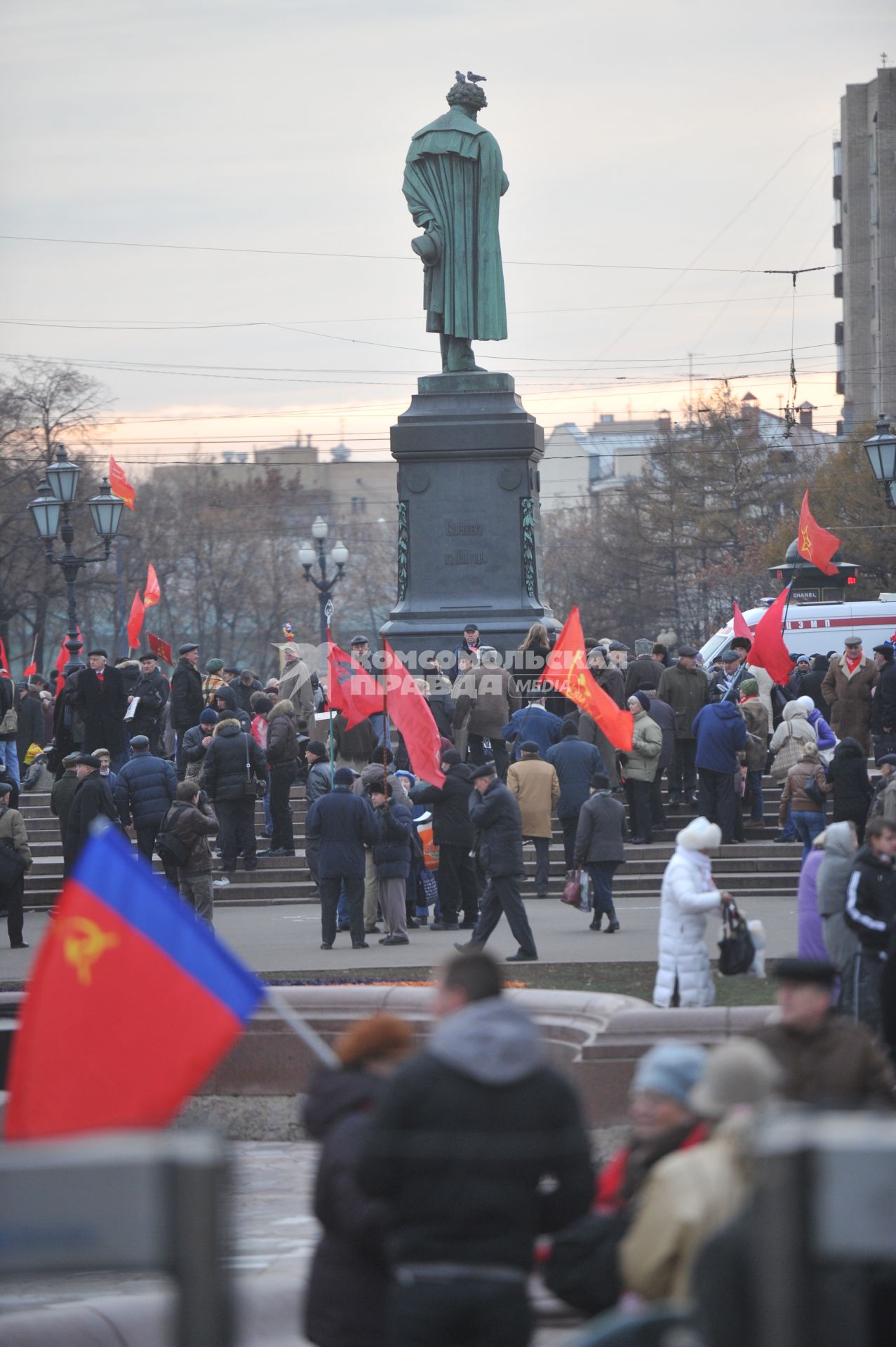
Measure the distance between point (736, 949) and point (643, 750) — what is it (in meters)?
8.21

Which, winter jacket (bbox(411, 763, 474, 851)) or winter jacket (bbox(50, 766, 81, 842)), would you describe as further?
winter jacket (bbox(50, 766, 81, 842))

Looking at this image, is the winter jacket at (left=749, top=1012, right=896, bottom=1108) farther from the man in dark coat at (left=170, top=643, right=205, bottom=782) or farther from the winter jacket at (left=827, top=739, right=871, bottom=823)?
the man in dark coat at (left=170, top=643, right=205, bottom=782)

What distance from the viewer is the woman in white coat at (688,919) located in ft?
37.6

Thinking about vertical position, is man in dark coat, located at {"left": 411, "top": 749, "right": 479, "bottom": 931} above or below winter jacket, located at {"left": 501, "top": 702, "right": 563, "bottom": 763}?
below

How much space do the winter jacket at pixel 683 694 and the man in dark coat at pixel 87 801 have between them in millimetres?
6434

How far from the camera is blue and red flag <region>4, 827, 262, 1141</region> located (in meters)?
4.82

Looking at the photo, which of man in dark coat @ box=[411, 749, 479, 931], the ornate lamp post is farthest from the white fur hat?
the ornate lamp post

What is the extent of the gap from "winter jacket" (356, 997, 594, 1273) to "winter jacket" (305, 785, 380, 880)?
11331 millimetres

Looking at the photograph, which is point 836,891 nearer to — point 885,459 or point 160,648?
point 885,459

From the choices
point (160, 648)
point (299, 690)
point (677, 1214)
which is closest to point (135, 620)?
point (160, 648)

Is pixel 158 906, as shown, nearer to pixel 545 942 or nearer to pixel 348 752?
pixel 545 942

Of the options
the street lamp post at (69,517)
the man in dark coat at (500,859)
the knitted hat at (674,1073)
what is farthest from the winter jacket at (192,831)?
the knitted hat at (674,1073)

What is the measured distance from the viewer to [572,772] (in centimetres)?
1898

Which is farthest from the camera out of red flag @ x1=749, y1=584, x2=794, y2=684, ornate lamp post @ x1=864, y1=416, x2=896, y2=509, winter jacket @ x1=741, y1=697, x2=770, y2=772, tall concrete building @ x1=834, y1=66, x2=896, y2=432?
tall concrete building @ x1=834, y1=66, x2=896, y2=432
